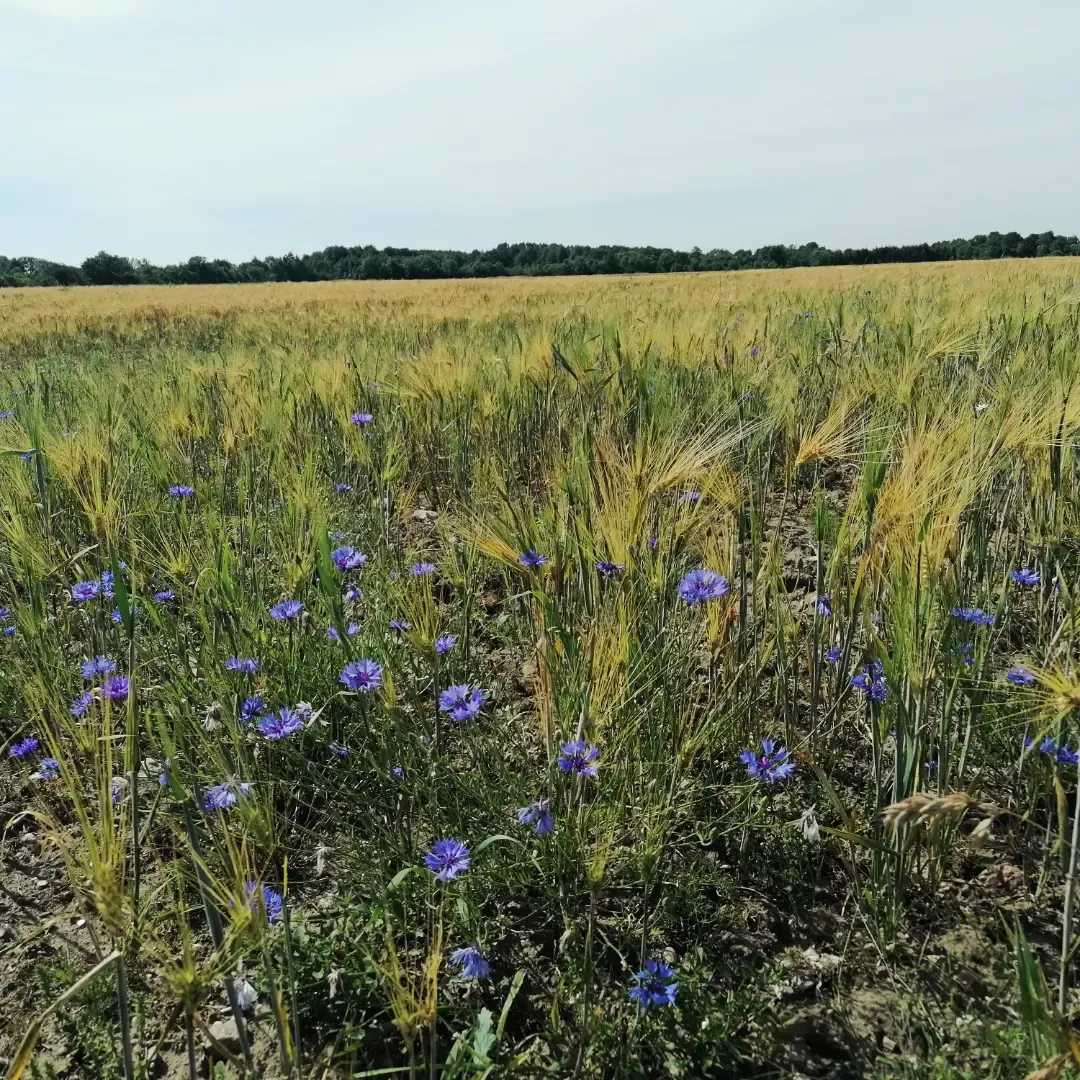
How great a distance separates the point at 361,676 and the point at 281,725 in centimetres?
16

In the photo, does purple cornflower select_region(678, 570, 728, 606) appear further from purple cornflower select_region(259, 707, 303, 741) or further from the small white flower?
the small white flower

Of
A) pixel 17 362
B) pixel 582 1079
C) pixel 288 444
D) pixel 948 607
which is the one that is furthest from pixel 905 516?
pixel 17 362

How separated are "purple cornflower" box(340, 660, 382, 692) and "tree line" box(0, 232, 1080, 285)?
44643 mm

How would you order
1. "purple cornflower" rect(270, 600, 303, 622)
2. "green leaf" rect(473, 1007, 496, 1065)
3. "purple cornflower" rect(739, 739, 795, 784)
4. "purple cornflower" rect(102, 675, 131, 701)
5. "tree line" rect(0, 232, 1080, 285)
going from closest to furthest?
"green leaf" rect(473, 1007, 496, 1065) → "purple cornflower" rect(739, 739, 795, 784) → "purple cornflower" rect(102, 675, 131, 701) → "purple cornflower" rect(270, 600, 303, 622) → "tree line" rect(0, 232, 1080, 285)

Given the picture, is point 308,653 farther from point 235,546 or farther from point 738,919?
point 738,919

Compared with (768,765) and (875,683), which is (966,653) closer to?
(875,683)

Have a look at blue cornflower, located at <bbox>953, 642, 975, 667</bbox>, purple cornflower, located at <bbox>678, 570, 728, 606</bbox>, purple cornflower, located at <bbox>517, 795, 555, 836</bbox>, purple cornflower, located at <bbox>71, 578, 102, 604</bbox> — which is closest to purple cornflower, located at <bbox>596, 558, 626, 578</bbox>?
purple cornflower, located at <bbox>678, 570, 728, 606</bbox>

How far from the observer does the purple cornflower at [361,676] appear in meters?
1.29

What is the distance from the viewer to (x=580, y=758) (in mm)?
1100

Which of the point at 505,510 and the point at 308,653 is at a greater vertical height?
the point at 505,510

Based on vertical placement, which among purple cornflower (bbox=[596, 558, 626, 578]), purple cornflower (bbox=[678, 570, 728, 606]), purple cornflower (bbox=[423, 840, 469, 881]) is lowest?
purple cornflower (bbox=[423, 840, 469, 881])

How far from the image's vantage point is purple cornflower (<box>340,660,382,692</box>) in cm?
129

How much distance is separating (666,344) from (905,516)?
269 cm

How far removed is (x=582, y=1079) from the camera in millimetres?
1007
